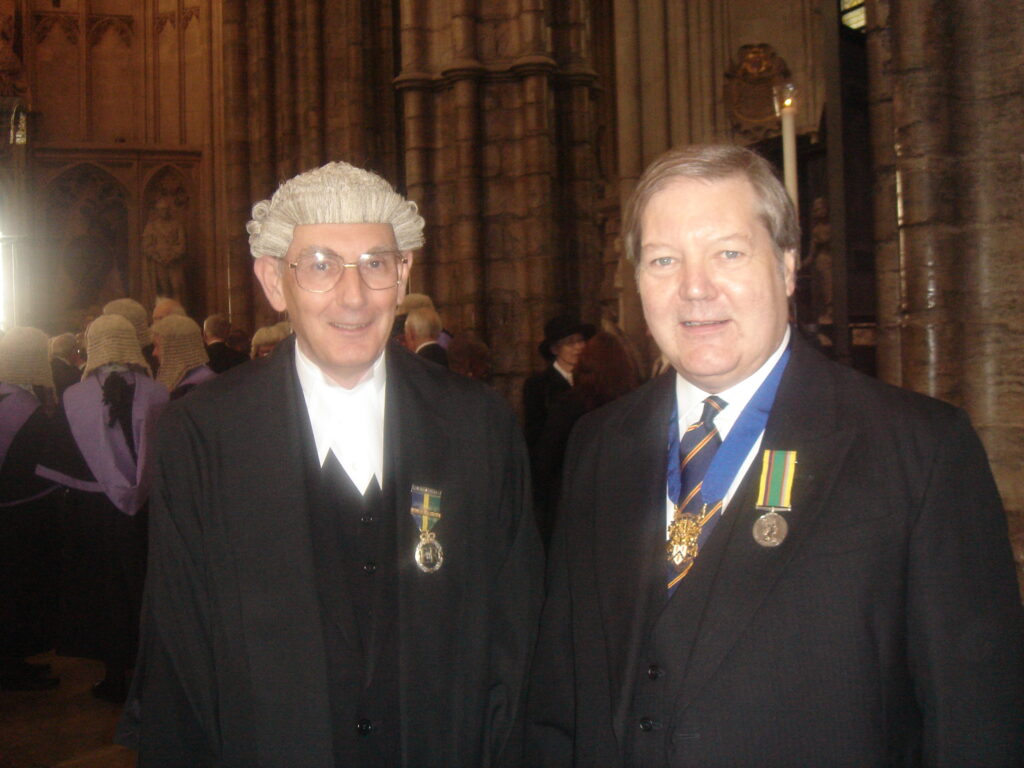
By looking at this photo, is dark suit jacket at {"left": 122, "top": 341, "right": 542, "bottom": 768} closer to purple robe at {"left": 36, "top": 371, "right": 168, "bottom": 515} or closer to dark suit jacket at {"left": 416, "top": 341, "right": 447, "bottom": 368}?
purple robe at {"left": 36, "top": 371, "right": 168, "bottom": 515}

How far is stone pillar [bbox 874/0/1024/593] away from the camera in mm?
3115

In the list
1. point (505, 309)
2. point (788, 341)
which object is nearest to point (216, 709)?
point (788, 341)

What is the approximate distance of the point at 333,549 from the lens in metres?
2.02

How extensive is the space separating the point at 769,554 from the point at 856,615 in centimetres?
16

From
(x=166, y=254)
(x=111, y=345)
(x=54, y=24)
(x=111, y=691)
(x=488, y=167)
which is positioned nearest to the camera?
(x=111, y=345)

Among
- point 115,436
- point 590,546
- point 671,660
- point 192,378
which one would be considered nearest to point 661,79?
point 192,378

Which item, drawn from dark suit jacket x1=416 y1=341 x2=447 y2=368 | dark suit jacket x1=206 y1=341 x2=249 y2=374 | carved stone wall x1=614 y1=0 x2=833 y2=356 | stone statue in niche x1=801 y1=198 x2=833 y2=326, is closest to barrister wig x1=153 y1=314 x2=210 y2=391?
dark suit jacket x1=416 y1=341 x2=447 y2=368

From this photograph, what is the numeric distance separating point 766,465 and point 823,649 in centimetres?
30

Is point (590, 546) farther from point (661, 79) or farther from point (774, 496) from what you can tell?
point (661, 79)

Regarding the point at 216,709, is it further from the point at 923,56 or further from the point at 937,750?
the point at 923,56

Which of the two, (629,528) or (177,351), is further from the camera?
(177,351)

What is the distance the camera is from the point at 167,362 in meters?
5.54

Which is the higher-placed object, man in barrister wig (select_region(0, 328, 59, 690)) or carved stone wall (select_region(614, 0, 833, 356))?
carved stone wall (select_region(614, 0, 833, 356))

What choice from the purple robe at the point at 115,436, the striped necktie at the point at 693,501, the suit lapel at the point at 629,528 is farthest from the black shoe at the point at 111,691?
the striped necktie at the point at 693,501
